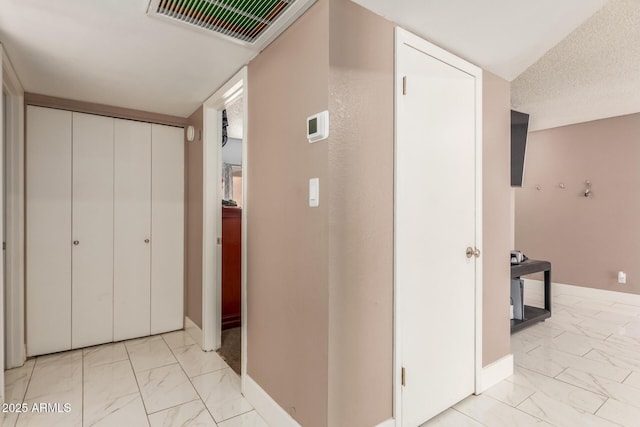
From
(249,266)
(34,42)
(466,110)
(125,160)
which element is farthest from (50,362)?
(466,110)

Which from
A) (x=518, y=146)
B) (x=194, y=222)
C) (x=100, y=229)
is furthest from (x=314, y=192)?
(x=518, y=146)

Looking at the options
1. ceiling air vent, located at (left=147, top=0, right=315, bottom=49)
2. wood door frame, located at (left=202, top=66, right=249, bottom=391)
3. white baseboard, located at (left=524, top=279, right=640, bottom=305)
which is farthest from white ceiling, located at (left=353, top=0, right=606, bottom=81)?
white baseboard, located at (left=524, top=279, right=640, bottom=305)

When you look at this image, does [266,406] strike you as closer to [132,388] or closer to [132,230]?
[132,388]

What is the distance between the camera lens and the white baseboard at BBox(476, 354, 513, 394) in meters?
2.23

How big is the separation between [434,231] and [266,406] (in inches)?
54.3

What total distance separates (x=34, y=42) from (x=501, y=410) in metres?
3.46

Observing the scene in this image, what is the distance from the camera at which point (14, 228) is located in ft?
8.40

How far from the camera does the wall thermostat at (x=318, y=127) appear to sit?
149cm

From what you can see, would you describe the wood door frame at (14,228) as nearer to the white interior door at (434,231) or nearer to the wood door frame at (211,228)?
the wood door frame at (211,228)

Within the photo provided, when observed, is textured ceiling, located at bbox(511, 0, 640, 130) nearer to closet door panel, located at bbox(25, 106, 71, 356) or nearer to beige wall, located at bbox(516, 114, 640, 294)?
beige wall, located at bbox(516, 114, 640, 294)

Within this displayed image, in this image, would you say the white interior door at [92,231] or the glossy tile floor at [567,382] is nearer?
the glossy tile floor at [567,382]

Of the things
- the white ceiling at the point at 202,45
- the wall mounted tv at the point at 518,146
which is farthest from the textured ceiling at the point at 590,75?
the wall mounted tv at the point at 518,146

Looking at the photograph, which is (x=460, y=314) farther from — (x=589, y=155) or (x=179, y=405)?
(x=589, y=155)

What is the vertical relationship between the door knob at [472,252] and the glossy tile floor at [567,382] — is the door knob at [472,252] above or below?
above
